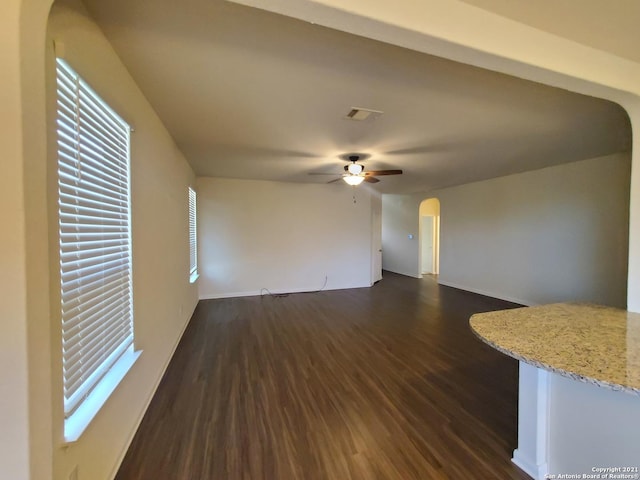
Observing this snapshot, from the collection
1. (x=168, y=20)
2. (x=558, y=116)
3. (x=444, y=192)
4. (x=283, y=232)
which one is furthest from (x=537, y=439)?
(x=444, y=192)

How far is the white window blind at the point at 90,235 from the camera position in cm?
117

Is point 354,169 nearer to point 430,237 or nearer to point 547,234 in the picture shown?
point 547,234

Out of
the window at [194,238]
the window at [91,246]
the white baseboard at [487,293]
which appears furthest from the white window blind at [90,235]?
the white baseboard at [487,293]

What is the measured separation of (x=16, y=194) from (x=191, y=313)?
4.15 m

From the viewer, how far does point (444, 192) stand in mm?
6941

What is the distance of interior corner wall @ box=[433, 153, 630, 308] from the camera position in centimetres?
394

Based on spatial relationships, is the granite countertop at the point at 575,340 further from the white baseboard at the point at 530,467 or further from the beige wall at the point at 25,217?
the beige wall at the point at 25,217

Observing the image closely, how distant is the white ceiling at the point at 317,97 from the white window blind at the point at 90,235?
1.66ft

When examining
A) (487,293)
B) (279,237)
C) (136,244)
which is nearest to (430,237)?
(487,293)

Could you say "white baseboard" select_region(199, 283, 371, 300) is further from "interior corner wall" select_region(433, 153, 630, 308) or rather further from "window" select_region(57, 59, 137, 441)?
"window" select_region(57, 59, 137, 441)

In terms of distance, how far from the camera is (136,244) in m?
1.94

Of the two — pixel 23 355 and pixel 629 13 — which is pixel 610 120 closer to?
pixel 629 13

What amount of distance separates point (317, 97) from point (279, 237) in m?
4.12

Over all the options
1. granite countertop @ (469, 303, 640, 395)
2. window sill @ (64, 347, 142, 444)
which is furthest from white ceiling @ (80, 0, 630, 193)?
window sill @ (64, 347, 142, 444)
